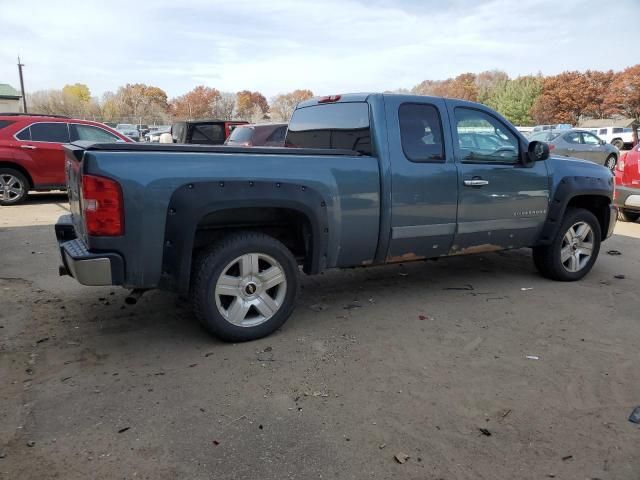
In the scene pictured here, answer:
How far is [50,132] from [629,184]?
11580 millimetres

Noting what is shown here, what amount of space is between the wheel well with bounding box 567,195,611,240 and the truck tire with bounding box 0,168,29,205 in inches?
403

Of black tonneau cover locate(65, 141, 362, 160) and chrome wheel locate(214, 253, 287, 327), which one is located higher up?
black tonneau cover locate(65, 141, 362, 160)

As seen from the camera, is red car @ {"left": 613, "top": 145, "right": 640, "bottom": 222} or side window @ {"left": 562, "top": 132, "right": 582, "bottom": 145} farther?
side window @ {"left": 562, "top": 132, "right": 582, "bottom": 145}

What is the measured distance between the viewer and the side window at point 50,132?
10672mm

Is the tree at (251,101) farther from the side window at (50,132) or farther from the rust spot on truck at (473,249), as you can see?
the rust spot on truck at (473,249)

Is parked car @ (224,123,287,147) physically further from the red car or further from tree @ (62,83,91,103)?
tree @ (62,83,91,103)

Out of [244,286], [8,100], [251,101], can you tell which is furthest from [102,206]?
[251,101]

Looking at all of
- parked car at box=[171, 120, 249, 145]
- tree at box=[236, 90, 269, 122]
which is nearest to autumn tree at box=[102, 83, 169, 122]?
tree at box=[236, 90, 269, 122]

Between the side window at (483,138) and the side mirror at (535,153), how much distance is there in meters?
0.10

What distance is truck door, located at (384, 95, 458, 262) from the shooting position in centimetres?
436

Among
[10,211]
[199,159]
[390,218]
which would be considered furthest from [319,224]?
[10,211]

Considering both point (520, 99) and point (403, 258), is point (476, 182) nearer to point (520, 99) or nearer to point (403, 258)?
point (403, 258)

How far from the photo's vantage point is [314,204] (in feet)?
12.7

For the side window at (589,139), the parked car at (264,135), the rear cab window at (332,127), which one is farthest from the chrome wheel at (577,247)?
the side window at (589,139)
